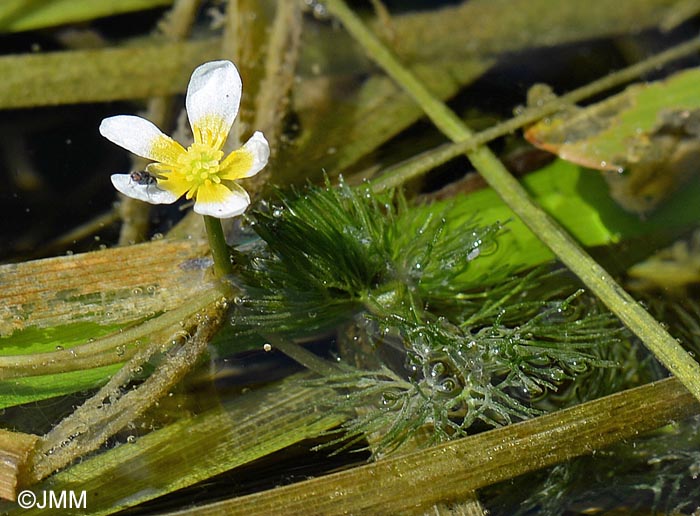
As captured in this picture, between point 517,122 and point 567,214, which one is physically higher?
point 517,122

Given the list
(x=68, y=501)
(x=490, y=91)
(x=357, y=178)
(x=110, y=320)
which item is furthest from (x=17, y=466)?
(x=490, y=91)

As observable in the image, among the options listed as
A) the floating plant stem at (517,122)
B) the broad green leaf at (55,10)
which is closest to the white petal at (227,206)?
the floating plant stem at (517,122)

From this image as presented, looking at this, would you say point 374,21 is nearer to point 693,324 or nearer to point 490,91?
point 490,91

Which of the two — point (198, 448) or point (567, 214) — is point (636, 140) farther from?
point (198, 448)

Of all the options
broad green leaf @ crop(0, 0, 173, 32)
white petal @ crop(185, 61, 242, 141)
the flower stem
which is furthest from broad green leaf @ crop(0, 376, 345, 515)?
broad green leaf @ crop(0, 0, 173, 32)

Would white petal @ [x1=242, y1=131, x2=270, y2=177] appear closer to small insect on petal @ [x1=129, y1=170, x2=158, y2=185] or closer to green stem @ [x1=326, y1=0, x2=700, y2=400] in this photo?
small insect on petal @ [x1=129, y1=170, x2=158, y2=185]

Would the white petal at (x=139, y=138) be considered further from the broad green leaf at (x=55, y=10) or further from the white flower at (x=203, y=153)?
the broad green leaf at (x=55, y=10)

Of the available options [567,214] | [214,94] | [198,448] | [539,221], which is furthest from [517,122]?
[198,448]

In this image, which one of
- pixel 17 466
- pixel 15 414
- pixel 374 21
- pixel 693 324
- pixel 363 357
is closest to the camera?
pixel 17 466
